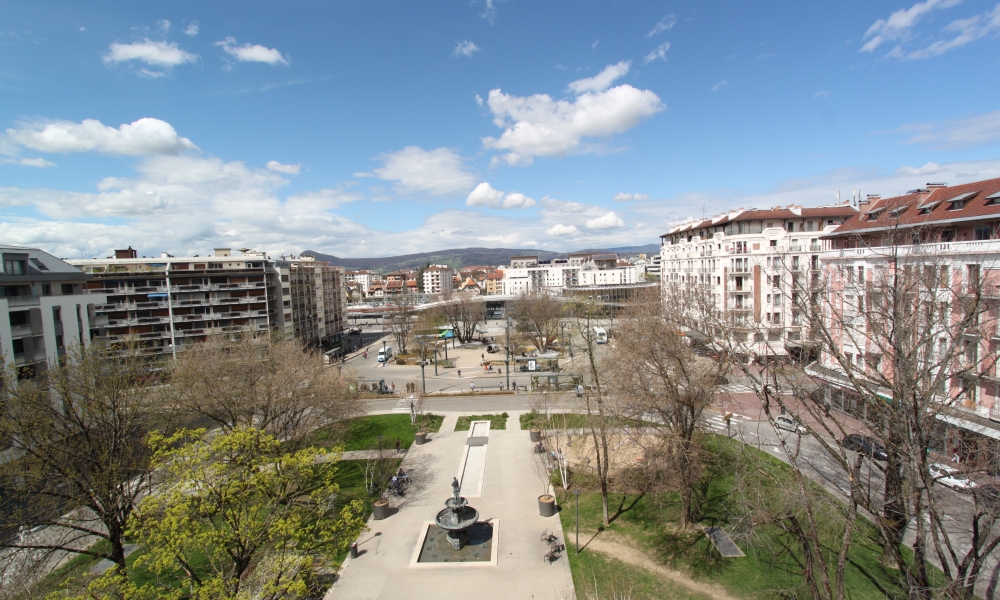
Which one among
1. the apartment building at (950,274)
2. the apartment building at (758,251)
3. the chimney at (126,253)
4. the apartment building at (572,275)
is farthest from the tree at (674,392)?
the apartment building at (572,275)

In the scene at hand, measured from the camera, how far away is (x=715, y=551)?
16094 millimetres

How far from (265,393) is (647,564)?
677 inches

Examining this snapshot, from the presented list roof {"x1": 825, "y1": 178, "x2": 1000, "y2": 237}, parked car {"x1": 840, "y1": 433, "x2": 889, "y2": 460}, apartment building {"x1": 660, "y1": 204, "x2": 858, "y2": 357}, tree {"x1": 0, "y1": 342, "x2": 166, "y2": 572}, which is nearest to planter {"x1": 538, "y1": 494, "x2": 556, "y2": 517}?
parked car {"x1": 840, "y1": 433, "x2": 889, "y2": 460}

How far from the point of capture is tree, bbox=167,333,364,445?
20.8 m

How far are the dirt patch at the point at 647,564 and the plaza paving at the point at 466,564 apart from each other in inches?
60.4

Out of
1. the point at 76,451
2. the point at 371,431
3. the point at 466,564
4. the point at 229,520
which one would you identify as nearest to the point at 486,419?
the point at 371,431

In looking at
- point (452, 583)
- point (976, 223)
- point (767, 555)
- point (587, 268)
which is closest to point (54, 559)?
point (452, 583)

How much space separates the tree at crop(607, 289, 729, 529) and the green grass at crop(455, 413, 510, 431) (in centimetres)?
1101

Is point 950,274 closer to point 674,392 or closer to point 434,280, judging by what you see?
point 674,392

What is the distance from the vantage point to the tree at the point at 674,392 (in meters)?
16.9

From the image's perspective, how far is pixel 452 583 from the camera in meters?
15.0

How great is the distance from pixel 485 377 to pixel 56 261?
31.6 metres

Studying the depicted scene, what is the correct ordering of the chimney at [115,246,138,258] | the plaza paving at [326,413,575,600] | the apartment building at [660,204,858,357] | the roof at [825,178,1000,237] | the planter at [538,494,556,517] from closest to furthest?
1. the plaza paving at [326,413,575,600]
2. the planter at [538,494,556,517]
3. the roof at [825,178,1000,237]
4. the apartment building at [660,204,858,357]
5. the chimney at [115,246,138,258]

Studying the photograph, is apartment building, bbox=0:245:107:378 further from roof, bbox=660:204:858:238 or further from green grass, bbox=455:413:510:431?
roof, bbox=660:204:858:238
